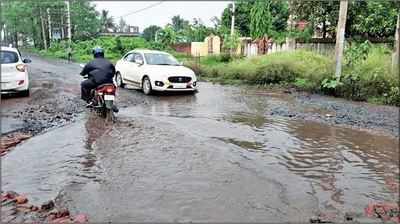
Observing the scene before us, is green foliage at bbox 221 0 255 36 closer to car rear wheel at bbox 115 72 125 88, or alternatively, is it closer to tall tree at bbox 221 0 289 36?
tall tree at bbox 221 0 289 36

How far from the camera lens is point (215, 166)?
20.1ft

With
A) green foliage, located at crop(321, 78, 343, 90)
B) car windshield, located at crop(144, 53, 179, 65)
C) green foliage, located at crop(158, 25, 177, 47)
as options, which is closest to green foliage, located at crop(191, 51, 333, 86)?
green foliage, located at crop(321, 78, 343, 90)

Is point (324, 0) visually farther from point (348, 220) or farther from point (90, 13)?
point (90, 13)

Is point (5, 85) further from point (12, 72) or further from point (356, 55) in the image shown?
point (356, 55)

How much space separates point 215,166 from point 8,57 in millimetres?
8708

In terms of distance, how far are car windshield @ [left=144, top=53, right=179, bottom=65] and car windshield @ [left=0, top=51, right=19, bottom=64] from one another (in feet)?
13.2

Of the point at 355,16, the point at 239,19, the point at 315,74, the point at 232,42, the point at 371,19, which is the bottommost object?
the point at 315,74

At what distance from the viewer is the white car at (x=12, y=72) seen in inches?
479

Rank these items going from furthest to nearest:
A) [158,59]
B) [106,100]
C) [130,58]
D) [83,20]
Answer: [83,20] < [130,58] < [158,59] < [106,100]

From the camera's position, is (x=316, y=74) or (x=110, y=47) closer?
(x=316, y=74)

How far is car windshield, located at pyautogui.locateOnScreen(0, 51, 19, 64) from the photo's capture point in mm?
12250

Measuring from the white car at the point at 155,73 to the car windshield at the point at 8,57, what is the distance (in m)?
3.76

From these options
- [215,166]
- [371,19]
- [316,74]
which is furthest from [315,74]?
[215,166]

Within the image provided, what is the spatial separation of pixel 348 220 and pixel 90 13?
54.8 m
